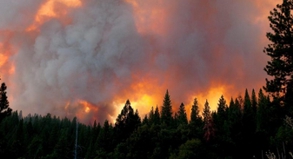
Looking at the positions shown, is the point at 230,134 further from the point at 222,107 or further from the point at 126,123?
the point at 222,107

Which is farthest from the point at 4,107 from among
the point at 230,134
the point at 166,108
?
the point at 166,108

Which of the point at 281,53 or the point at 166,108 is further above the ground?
A: the point at 166,108

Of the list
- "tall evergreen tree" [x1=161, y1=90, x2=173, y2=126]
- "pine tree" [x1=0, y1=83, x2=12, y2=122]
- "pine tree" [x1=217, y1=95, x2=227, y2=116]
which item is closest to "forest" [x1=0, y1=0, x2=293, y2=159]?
"pine tree" [x1=0, y1=83, x2=12, y2=122]

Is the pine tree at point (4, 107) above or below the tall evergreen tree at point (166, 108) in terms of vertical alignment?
below

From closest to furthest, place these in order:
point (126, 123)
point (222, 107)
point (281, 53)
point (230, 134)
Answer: point (281, 53), point (230, 134), point (126, 123), point (222, 107)

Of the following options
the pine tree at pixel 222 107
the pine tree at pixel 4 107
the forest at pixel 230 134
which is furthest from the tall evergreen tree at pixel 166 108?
the pine tree at pixel 4 107

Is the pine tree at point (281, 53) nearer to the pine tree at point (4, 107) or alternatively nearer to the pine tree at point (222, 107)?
the pine tree at point (4, 107)

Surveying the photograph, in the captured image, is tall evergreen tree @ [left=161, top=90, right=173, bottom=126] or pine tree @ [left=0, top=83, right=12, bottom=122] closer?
pine tree @ [left=0, top=83, right=12, bottom=122]

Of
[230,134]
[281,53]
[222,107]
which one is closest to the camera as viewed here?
[281,53]

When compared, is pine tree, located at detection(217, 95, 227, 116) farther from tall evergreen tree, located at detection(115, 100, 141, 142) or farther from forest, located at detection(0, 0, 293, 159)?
tall evergreen tree, located at detection(115, 100, 141, 142)

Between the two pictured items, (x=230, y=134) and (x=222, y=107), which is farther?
(x=222, y=107)

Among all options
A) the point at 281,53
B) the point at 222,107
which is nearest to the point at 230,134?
the point at 281,53

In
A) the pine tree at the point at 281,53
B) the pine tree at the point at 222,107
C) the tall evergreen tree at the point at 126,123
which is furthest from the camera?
the pine tree at the point at 222,107

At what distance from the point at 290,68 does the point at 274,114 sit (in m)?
4.99
